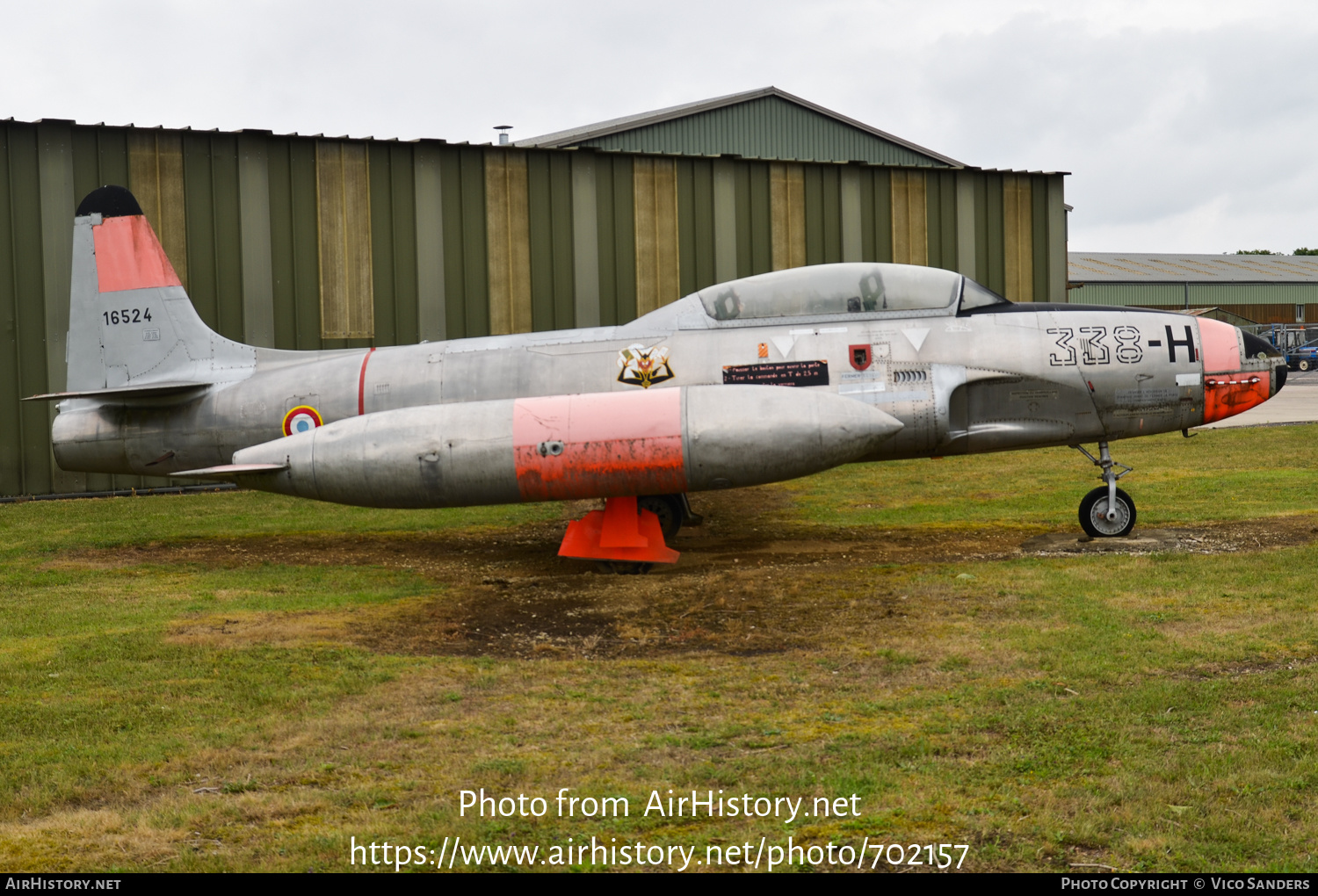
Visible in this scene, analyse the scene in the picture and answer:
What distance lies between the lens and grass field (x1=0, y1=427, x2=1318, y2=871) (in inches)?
171

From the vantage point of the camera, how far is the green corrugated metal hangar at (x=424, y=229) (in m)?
17.6

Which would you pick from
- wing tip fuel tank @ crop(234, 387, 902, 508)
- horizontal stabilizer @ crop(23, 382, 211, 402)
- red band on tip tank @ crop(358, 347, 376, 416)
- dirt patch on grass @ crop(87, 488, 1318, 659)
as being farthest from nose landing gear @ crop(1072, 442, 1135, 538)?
horizontal stabilizer @ crop(23, 382, 211, 402)

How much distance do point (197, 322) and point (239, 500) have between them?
17.1 ft

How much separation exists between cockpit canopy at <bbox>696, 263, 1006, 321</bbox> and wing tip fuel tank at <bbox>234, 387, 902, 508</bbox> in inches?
55.3

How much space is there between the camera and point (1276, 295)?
70812 mm

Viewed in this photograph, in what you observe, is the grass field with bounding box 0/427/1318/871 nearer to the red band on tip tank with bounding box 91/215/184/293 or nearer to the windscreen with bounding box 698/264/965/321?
the windscreen with bounding box 698/264/965/321

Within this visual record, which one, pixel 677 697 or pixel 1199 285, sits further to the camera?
pixel 1199 285

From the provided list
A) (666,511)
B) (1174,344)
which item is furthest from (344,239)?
(1174,344)

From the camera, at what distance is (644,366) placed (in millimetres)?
10977

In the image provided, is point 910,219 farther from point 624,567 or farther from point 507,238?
point 624,567

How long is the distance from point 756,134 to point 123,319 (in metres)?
21.2

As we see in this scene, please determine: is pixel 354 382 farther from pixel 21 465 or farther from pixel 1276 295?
pixel 1276 295

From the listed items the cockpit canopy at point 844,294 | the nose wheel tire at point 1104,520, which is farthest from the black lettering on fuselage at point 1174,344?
the cockpit canopy at point 844,294

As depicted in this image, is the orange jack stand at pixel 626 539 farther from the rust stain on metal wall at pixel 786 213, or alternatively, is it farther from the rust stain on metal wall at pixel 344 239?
the rust stain on metal wall at pixel 786 213
